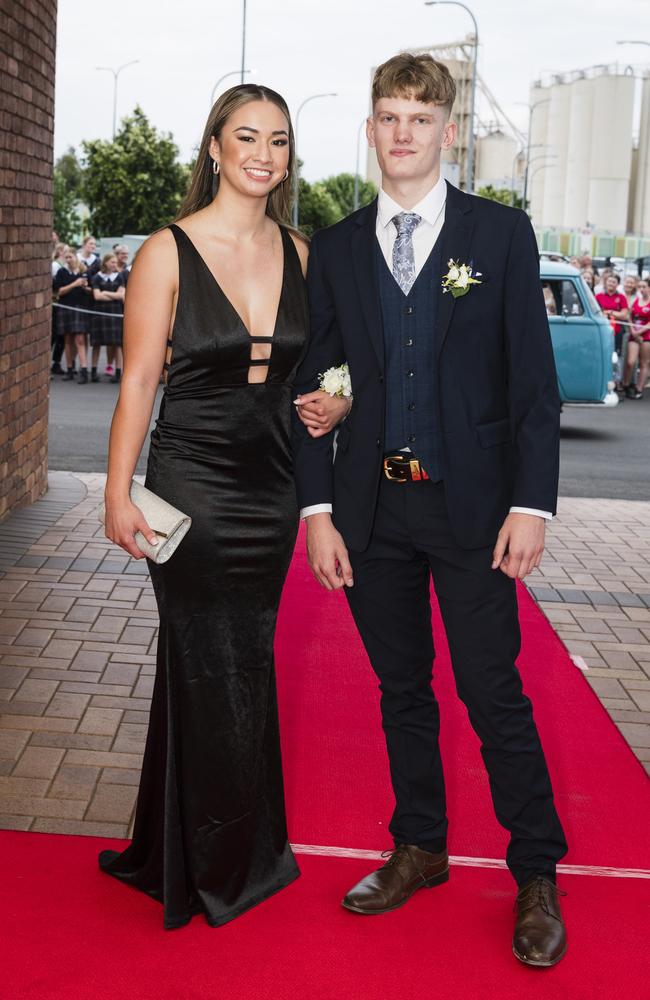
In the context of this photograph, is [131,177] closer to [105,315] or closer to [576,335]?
[105,315]

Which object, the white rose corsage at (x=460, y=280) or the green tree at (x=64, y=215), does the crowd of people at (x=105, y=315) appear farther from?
the green tree at (x=64, y=215)

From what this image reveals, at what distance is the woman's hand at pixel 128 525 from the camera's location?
2.98 m

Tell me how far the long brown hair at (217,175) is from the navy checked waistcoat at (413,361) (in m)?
0.33

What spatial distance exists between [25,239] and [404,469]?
544 centimetres

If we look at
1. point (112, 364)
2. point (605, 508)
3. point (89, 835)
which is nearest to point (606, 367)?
point (605, 508)

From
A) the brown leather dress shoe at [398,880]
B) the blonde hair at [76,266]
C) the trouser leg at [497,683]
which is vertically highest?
the blonde hair at [76,266]

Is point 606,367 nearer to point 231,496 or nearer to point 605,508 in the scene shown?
point 605,508

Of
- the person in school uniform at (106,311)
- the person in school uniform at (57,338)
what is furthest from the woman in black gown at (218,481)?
the person in school uniform at (57,338)

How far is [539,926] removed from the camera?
9.95 feet

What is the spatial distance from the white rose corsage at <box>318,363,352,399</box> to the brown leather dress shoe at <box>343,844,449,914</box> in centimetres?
123

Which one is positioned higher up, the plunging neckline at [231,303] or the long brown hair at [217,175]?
the long brown hair at [217,175]

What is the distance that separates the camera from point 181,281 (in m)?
3.01

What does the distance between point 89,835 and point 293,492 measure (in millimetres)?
1248

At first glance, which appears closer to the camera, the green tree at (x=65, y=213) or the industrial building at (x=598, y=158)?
the green tree at (x=65, y=213)
